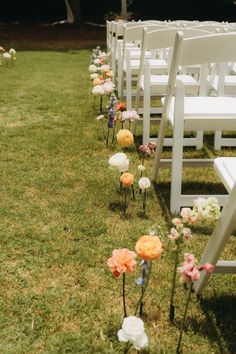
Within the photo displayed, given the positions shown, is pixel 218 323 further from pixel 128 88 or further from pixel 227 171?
pixel 128 88

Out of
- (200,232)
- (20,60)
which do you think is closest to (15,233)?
(200,232)

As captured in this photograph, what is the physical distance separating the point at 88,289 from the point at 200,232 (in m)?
1.03

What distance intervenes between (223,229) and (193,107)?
146 cm

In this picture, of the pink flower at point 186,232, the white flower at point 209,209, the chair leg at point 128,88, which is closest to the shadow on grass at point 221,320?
the pink flower at point 186,232

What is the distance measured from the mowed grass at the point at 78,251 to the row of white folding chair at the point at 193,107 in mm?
305

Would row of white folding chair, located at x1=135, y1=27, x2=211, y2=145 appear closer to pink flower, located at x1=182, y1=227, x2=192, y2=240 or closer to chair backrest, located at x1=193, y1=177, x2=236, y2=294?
chair backrest, located at x1=193, y1=177, x2=236, y2=294

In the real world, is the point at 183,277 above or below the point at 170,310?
above

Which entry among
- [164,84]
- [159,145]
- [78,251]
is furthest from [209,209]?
[164,84]

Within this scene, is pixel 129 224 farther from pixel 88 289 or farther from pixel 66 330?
pixel 66 330

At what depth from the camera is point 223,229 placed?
90.0 inches

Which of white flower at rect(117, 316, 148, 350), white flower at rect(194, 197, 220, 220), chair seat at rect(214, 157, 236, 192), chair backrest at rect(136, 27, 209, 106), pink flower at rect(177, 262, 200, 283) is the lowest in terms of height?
white flower at rect(117, 316, 148, 350)

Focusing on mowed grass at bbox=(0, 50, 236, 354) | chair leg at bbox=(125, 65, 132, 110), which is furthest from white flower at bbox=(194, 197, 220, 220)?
chair leg at bbox=(125, 65, 132, 110)

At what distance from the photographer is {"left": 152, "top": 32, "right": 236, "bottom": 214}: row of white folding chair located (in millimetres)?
3016

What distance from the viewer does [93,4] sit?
23172mm
